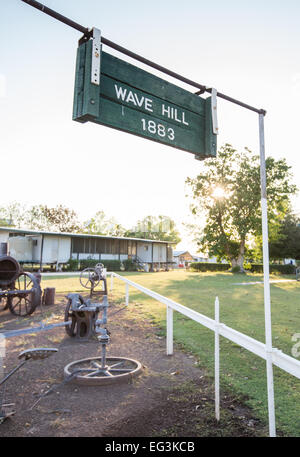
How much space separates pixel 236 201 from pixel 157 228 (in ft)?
165

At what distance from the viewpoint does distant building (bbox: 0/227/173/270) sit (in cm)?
2588

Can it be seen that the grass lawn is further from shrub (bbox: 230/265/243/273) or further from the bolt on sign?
shrub (bbox: 230/265/243/273)

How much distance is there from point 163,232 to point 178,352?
77899 mm

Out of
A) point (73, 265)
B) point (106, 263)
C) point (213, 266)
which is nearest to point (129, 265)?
point (106, 263)

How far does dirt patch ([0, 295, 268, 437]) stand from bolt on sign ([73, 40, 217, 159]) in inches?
102

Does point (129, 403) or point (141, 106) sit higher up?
point (141, 106)

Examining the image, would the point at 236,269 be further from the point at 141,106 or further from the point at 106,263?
the point at 141,106

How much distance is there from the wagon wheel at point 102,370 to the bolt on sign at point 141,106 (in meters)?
2.91

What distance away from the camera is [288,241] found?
38.8m

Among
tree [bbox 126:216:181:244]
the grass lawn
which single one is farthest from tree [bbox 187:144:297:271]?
tree [bbox 126:216:181:244]

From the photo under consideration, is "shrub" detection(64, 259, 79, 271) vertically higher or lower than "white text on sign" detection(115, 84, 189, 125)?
lower

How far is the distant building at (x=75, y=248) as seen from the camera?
2588 cm

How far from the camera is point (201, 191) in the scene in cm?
3472
